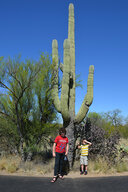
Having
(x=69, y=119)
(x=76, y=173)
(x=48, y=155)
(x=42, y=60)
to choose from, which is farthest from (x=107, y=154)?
(x=42, y=60)

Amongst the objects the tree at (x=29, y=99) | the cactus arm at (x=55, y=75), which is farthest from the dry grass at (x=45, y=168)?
the cactus arm at (x=55, y=75)

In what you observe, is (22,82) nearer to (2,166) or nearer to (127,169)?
(2,166)

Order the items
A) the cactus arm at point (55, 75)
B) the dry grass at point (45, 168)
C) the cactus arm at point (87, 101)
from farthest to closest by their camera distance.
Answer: the cactus arm at point (55, 75) → the cactus arm at point (87, 101) → the dry grass at point (45, 168)

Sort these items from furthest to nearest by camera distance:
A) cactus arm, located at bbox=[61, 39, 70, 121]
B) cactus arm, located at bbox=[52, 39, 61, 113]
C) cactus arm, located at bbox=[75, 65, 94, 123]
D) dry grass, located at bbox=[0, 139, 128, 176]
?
cactus arm, located at bbox=[52, 39, 61, 113], cactus arm, located at bbox=[75, 65, 94, 123], cactus arm, located at bbox=[61, 39, 70, 121], dry grass, located at bbox=[0, 139, 128, 176]

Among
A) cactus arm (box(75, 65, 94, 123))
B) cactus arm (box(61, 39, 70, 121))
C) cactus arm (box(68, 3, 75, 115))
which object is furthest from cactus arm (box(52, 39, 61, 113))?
cactus arm (box(75, 65, 94, 123))

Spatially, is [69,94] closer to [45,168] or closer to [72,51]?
[72,51]

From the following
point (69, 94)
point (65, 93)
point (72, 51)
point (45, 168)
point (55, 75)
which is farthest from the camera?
point (72, 51)

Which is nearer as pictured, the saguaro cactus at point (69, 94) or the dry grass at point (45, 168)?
the dry grass at point (45, 168)

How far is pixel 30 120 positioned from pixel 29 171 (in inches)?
94.2

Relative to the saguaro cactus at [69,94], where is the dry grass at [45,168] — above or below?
below

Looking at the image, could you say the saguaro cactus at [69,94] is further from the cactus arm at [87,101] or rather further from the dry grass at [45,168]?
the dry grass at [45,168]

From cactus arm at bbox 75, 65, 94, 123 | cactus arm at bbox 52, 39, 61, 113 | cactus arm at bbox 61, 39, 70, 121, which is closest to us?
cactus arm at bbox 61, 39, 70, 121

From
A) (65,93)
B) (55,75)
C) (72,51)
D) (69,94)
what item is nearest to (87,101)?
(69,94)

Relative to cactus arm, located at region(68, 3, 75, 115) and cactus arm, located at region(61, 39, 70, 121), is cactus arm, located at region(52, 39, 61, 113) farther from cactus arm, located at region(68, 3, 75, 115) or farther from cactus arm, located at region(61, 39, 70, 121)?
cactus arm, located at region(68, 3, 75, 115)
